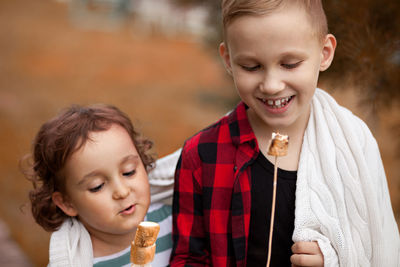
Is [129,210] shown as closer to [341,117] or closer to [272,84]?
[272,84]

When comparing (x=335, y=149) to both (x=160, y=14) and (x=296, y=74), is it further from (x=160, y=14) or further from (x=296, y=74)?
(x=160, y=14)

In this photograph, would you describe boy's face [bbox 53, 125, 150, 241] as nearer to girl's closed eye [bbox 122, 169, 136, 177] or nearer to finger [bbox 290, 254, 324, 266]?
girl's closed eye [bbox 122, 169, 136, 177]

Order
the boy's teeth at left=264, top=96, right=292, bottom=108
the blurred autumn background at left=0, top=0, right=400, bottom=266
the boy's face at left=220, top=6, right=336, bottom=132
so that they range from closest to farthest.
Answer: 1. the boy's face at left=220, top=6, right=336, bottom=132
2. the boy's teeth at left=264, top=96, right=292, bottom=108
3. the blurred autumn background at left=0, top=0, right=400, bottom=266

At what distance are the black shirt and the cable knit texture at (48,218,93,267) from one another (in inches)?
24.8

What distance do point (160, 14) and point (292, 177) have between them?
12.0 meters

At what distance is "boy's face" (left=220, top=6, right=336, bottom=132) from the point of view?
1.28 meters

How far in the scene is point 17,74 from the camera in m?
→ 7.89

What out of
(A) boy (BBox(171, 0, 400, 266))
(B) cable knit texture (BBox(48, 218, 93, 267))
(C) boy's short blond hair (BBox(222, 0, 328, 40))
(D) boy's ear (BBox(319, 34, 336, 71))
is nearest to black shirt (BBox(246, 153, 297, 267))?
(A) boy (BBox(171, 0, 400, 266))

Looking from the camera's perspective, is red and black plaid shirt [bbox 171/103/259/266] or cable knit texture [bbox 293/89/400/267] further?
red and black plaid shirt [bbox 171/103/259/266]

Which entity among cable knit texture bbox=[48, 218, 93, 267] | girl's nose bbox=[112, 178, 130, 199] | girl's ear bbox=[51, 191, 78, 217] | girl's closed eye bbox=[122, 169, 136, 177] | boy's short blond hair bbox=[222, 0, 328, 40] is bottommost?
cable knit texture bbox=[48, 218, 93, 267]

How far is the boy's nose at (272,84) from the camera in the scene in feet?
4.27

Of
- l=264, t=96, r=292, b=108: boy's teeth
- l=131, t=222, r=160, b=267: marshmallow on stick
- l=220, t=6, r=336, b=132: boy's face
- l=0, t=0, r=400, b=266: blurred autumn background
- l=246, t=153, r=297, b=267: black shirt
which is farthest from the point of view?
l=0, t=0, r=400, b=266: blurred autumn background

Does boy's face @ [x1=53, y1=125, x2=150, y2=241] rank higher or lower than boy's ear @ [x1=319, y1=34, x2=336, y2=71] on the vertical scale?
lower

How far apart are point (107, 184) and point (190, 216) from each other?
1.11 ft
